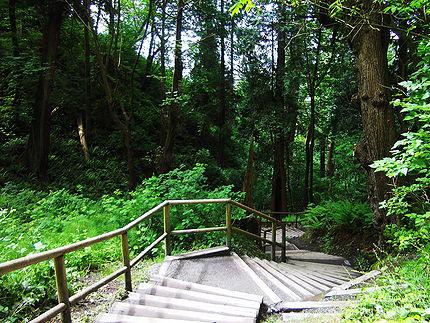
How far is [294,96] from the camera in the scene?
53.6 ft

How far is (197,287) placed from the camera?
4.85 meters

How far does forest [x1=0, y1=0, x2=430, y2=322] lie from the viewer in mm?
5750

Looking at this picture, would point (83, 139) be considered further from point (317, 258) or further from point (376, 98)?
point (376, 98)

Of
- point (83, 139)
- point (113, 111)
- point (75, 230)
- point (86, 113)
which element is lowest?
point (75, 230)

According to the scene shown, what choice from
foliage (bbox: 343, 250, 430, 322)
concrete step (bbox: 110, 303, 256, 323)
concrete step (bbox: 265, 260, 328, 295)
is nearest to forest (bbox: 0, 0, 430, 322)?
foliage (bbox: 343, 250, 430, 322)

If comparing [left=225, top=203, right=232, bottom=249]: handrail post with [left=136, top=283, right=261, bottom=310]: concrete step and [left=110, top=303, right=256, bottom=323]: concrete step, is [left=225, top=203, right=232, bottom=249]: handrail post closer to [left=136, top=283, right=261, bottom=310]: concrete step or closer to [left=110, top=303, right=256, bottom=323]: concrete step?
[left=136, top=283, right=261, bottom=310]: concrete step

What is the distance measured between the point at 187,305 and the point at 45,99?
38.6ft

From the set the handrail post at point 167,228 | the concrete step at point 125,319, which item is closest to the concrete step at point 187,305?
the concrete step at point 125,319

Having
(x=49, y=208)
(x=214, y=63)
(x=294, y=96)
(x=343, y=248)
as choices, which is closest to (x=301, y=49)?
(x=294, y=96)

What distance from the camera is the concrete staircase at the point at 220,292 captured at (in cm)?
398

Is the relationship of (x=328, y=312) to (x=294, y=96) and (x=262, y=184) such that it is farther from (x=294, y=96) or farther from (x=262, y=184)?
(x=262, y=184)

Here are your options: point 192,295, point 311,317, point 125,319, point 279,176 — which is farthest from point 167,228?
point 279,176

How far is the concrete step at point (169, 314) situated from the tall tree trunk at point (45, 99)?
10496 millimetres

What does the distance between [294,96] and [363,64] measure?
385 inches
